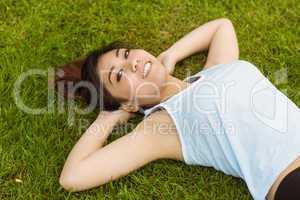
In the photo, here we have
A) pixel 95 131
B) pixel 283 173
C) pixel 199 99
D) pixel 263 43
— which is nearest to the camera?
pixel 283 173

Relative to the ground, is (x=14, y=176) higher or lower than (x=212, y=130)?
lower

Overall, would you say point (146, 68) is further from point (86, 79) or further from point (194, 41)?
point (194, 41)

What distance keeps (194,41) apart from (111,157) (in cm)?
121

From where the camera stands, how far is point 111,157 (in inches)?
124

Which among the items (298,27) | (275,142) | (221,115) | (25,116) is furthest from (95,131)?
(298,27)

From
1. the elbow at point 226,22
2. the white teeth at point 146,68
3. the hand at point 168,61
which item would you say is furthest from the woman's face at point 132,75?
the elbow at point 226,22

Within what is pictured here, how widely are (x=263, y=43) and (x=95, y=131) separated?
1630 mm

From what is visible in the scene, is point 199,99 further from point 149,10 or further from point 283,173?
point 149,10

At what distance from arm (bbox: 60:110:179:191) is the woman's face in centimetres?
22

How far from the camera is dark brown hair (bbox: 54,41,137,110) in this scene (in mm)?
3361

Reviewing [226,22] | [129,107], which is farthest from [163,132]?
[226,22]

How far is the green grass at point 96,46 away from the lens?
333cm

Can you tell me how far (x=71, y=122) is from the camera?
12.0ft

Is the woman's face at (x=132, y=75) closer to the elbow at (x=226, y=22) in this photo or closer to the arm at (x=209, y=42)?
the arm at (x=209, y=42)
